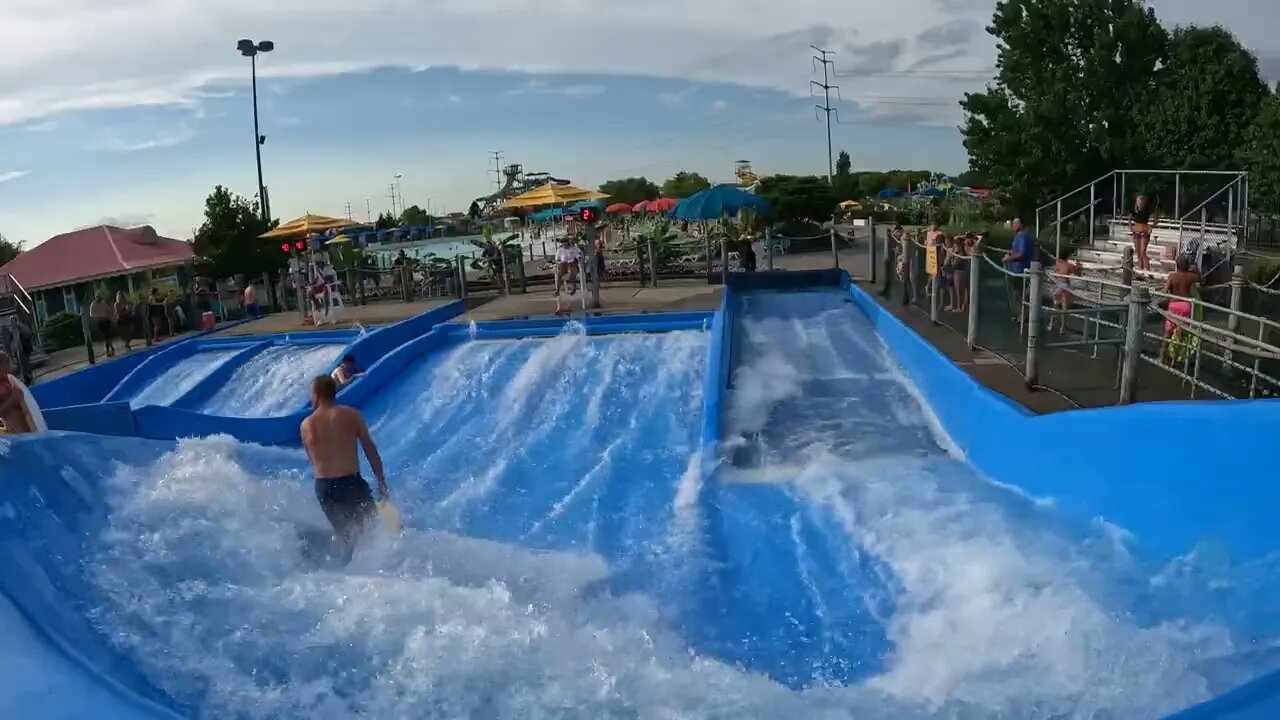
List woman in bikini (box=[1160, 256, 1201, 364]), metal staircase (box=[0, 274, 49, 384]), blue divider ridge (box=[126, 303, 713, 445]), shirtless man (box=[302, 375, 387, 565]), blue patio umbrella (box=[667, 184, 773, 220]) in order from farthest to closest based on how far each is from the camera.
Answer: blue patio umbrella (box=[667, 184, 773, 220]) < metal staircase (box=[0, 274, 49, 384]) < blue divider ridge (box=[126, 303, 713, 445]) < woman in bikini (box=[1160, 256, 1201, 364]) < shirtless man (box=[302, 375, 387, 565])

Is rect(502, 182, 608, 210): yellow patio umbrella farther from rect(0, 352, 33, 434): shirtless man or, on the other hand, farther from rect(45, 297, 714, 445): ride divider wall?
rect(0, 352, 33, 434): shirtless man

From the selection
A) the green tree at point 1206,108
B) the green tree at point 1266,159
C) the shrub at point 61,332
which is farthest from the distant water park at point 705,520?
the green tree at point 1206,108

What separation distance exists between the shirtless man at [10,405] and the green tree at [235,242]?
20773mm

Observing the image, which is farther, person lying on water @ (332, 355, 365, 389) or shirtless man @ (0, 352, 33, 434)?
person lying on water @ (332, 355, 365, 389)

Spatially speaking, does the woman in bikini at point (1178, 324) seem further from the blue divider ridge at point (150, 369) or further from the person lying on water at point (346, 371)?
the blue divider ridge at point (150, 369)

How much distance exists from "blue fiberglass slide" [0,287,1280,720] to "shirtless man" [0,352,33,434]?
0.46 meters

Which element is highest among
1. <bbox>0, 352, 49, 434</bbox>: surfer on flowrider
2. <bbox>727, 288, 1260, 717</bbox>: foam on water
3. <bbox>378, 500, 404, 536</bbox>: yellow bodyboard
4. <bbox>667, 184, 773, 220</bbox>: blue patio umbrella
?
<bbox>667, 184, 773, 220</bbox>: blue patio umbrella

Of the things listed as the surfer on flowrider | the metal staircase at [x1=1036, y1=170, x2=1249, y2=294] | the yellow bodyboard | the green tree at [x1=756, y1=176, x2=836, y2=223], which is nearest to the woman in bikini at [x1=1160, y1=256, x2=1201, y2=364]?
the metal staircase at [x1=1036, y1=170, x2=1249, y2=294]

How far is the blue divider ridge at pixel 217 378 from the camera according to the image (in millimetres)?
13383

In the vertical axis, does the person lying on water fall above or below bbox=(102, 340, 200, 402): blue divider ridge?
above

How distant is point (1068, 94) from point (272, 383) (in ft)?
75.9

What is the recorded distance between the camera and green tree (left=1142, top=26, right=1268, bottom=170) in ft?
72.5

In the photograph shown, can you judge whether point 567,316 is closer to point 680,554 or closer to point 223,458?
point 223,458

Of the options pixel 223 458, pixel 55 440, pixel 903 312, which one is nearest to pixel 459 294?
pixel 903 312
